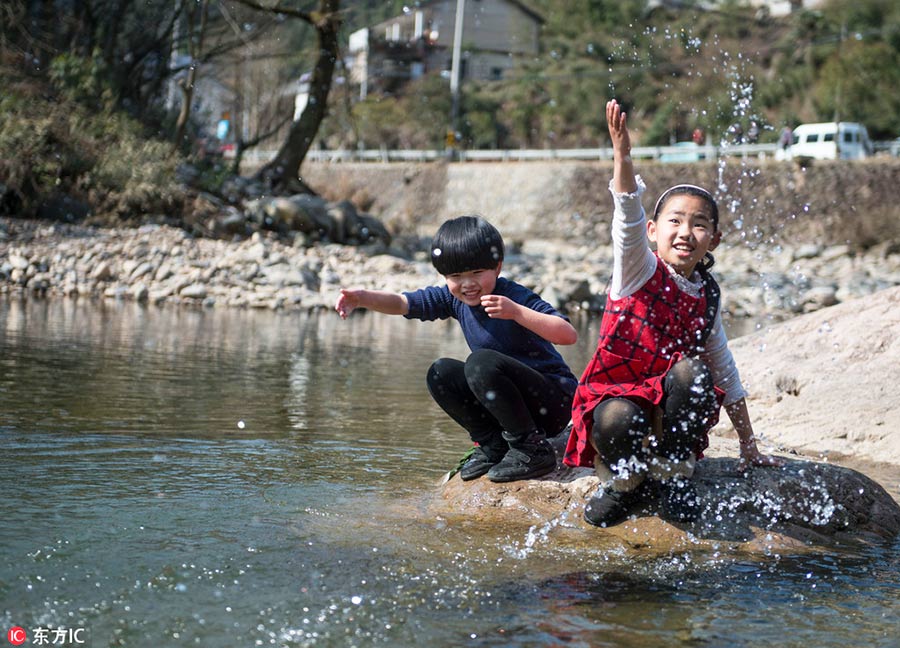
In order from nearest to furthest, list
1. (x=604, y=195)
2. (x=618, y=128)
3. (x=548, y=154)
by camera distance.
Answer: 1. (x=618, y=128)
2. (x=604, y=195)
3. (x=548, y=154)

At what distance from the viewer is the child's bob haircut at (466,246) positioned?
3.84 meters

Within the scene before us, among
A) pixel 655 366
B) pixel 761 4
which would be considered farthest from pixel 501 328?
pixel 761 4

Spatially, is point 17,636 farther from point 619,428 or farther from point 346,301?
point 619,428

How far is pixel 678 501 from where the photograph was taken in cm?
376

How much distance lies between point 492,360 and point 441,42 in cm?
4698

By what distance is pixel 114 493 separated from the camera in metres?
4.04

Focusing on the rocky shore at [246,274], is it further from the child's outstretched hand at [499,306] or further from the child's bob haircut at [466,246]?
the child's outstretched hand at [499,306]

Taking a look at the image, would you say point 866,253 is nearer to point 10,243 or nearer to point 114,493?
point 10,243

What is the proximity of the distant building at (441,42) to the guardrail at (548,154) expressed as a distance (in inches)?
151

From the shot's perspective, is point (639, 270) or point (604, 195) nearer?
point (639, 270)

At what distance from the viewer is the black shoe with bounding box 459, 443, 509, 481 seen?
4.16 m

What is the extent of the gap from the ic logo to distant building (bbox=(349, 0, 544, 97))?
137 feet

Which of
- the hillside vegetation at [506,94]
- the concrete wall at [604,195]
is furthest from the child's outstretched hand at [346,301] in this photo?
the concrete wall at [604,195]

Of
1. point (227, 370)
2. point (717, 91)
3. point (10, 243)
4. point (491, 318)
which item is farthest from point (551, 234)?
point (491, 318)
